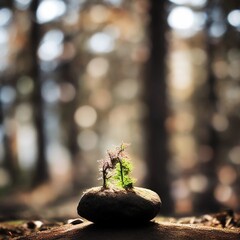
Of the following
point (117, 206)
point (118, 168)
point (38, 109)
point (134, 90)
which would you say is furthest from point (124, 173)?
point (134, 90)

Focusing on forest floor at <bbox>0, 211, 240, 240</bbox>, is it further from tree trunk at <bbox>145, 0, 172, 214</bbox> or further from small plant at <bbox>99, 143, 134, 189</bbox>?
tree trunk at <bbox>145, 0, 172, 214</bbox>

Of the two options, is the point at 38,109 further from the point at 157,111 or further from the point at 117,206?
the point at 117,206

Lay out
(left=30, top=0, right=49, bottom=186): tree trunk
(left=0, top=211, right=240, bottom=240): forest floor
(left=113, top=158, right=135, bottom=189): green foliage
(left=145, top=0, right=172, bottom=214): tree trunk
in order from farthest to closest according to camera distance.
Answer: (left=30, top=0, right=49, bottom=186): tree trunk
(left=145, top=0, right=172, bottom=214): tree trunk
(left=113, top=158, right=135, bottom=189): green foliage
(left=0, top=211, right=240, bottom=240): forest floor

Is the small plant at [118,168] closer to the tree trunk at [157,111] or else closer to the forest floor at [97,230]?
the forest floor at [97,230]

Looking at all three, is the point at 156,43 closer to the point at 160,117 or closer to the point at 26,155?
the point at 160,117

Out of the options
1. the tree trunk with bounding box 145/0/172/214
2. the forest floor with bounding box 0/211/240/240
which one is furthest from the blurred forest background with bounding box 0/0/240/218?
the forest floor with bounding box 0/211/240/240

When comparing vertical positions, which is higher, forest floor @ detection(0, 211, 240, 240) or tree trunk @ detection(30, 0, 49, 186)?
tree trunk @ detection(30, 0, 49, 186)
